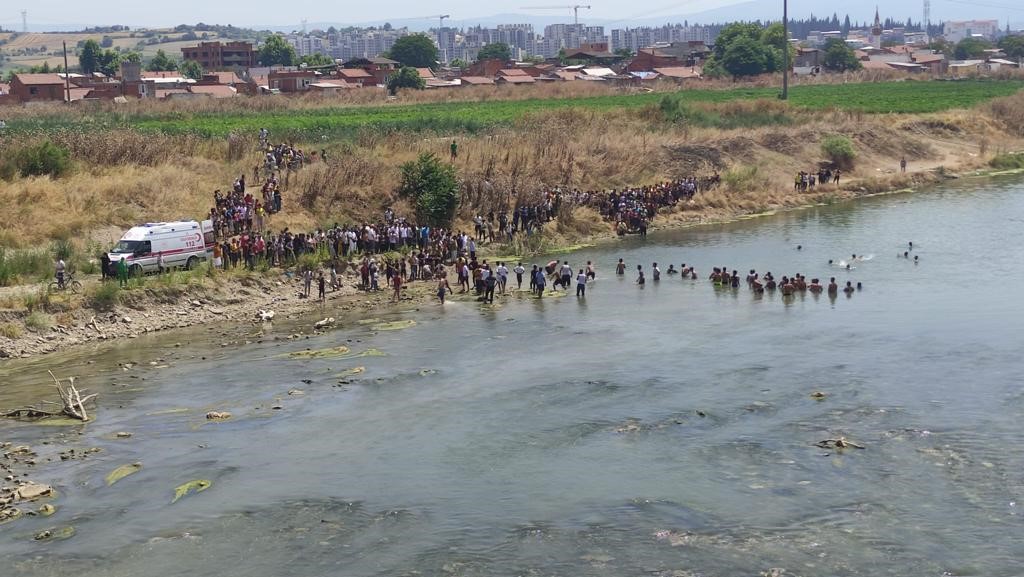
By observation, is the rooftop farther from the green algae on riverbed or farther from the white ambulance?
the green algae on riverbed

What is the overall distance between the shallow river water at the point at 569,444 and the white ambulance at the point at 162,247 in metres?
4.22

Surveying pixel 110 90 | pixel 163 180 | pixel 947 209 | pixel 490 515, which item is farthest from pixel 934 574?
pixel 110 90

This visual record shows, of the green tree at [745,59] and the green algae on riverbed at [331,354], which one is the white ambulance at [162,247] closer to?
the green algae on riverbed at [331,354]

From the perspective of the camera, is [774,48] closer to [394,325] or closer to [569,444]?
[394,325]

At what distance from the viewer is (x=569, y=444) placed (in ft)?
97.3

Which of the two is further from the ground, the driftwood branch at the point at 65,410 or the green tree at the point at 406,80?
the green tree at the point at 406,80

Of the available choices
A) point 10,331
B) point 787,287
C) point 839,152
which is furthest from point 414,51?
point 10,331

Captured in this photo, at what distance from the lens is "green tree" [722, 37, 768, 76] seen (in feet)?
498

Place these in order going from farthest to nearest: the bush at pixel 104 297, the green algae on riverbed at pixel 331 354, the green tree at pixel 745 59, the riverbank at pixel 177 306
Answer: the green tree at pixel 745 59, the bush at pixel 104 297, the riverbank at pixel 177 306, the green algae on riverbed at pixel 331 354

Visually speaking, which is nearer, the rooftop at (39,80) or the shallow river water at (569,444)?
the shallow river water at (569,444)

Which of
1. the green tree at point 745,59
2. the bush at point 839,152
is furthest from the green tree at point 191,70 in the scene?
the bush at point 839,152

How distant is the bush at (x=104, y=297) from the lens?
4231cm

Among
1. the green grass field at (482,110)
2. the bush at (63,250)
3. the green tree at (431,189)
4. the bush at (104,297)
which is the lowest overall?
the bush at (104,297)

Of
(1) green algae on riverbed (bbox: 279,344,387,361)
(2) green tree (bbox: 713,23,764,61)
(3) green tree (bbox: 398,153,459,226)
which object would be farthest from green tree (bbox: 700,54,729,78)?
(1) green algae on riverbed (bbox: 279,344,387,361)
